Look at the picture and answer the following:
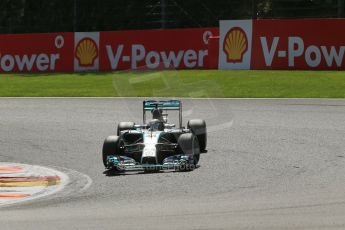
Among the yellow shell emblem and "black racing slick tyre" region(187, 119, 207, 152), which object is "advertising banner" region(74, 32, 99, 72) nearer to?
the yellow shell emblem

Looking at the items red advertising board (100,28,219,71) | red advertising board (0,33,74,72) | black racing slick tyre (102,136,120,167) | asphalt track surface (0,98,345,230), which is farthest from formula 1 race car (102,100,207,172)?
red advertising board (0,33,74,72)

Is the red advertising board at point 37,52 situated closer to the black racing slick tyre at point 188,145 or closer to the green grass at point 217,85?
the green grass at point 217,85

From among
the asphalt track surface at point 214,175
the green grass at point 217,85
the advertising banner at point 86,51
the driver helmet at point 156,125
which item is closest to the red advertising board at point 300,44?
the green grass at point 217,85

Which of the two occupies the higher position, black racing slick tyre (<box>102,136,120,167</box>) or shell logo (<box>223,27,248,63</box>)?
shell logo (<box>223,27,248,63</box>)

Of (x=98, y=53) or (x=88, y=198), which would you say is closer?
(x=88, y=198)

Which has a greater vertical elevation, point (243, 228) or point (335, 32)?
point (335, 32)

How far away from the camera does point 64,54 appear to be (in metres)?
31.2

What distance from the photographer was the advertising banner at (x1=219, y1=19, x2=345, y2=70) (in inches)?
973

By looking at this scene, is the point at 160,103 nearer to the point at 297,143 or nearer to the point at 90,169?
the point at 90,169

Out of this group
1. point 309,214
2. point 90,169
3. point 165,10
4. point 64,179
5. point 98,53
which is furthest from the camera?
point 165,10

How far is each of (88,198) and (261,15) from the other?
23.5 m

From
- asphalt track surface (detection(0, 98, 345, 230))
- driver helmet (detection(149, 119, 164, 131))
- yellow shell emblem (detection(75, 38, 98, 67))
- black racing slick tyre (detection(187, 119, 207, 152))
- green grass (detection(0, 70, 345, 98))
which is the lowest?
asphalt track surface (detection(0, 98, 345, 230))

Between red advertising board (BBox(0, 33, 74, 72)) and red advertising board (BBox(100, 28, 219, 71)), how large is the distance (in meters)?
2.01

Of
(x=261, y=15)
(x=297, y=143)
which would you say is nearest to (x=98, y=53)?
(x=261, y=15)
